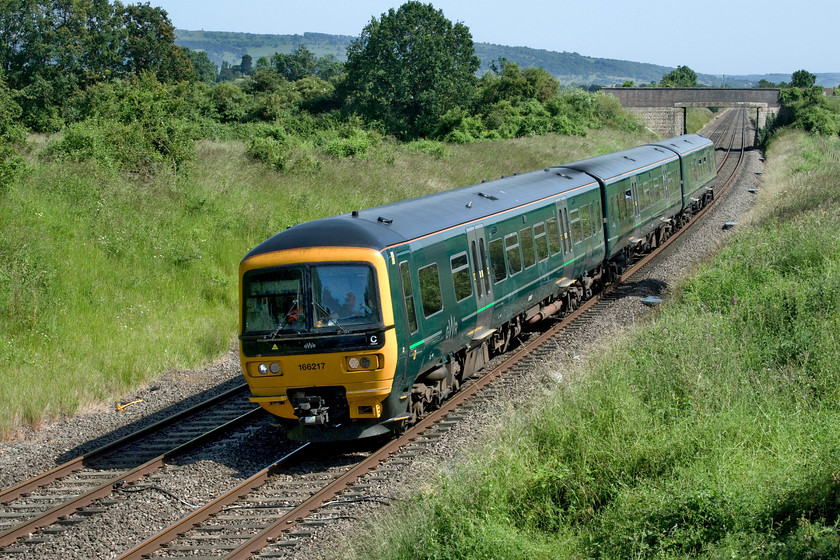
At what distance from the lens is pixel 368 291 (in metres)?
9.31

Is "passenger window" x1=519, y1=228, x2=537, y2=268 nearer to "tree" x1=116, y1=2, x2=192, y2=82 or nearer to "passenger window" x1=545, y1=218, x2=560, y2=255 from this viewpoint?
"passenger window" x1=545, y1=218, x2=560, y2=255

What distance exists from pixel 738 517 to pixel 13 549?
6.53 metres

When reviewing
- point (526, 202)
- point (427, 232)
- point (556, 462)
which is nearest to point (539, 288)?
point (526, 202)

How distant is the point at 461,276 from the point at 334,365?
2.72 m

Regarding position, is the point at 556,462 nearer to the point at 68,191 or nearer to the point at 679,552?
the point at 679,552

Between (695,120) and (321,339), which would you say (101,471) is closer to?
(321,339)

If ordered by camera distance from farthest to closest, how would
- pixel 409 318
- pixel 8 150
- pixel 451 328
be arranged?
pixel 8 150, pixel 451 328, pixel 409 318

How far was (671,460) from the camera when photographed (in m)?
7.42

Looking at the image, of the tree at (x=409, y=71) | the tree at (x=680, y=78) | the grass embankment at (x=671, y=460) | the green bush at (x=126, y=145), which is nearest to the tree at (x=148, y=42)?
Answer: the tree at (x=409, y=71)

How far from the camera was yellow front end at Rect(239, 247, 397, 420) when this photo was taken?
9.27 meters

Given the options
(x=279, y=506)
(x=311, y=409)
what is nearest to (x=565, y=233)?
(x=311, y=409)

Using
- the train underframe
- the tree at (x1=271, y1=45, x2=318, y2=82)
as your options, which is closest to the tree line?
the train underframe

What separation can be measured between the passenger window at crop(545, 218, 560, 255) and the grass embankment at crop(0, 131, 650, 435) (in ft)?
20.7

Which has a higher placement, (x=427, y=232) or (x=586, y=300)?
(x=427, y=232)
